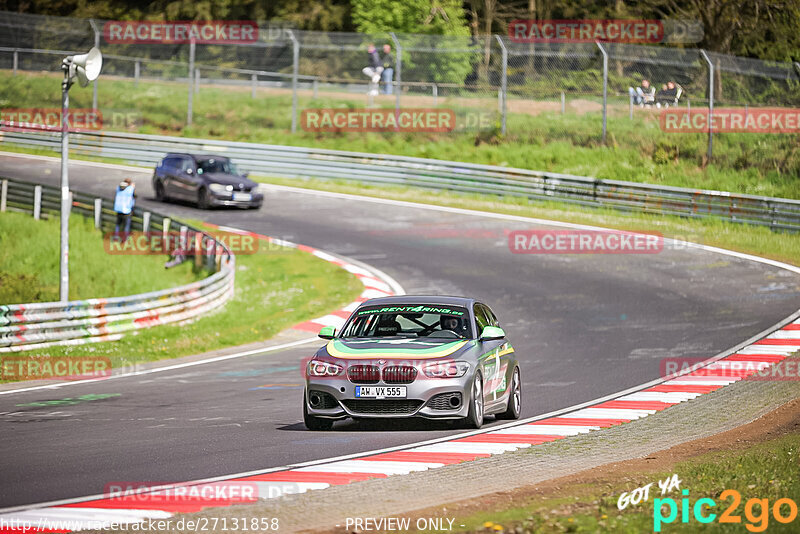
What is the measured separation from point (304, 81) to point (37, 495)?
36637mm

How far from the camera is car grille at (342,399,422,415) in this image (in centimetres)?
1078

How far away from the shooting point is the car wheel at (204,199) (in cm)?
3250

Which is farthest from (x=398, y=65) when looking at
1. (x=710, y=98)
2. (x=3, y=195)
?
(x=3, y=195)

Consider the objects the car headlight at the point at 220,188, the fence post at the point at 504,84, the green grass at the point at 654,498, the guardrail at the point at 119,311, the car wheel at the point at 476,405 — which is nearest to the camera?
the green grass at the point at 654,498

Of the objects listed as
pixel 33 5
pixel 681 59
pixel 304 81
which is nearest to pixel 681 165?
pixel 681 59

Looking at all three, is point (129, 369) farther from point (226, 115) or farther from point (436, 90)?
point (226, 115)

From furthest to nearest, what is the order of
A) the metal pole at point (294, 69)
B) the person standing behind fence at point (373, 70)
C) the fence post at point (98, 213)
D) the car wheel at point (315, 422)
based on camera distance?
the person standing behind fence at point (373, 70) < the metal pole at point (294, 69) < the fence post at point (98, 213) < the car wheel at point (315, 422)

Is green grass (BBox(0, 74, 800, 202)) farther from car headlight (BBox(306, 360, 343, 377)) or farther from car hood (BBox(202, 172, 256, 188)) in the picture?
car headlight (BBox(306, 360, 343, 377))

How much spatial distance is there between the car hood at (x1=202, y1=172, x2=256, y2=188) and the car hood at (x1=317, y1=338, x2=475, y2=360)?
21.7 m

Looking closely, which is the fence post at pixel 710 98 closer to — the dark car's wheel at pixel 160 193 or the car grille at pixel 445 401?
the dark car's wheel at pixel 160 193

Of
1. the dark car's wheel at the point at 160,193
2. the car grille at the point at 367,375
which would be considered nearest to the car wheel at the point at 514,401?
the car grille at the point at 367,375

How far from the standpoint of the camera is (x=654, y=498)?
295 inches

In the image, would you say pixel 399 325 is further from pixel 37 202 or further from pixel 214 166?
pixel 37 202

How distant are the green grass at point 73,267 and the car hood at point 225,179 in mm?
3724
